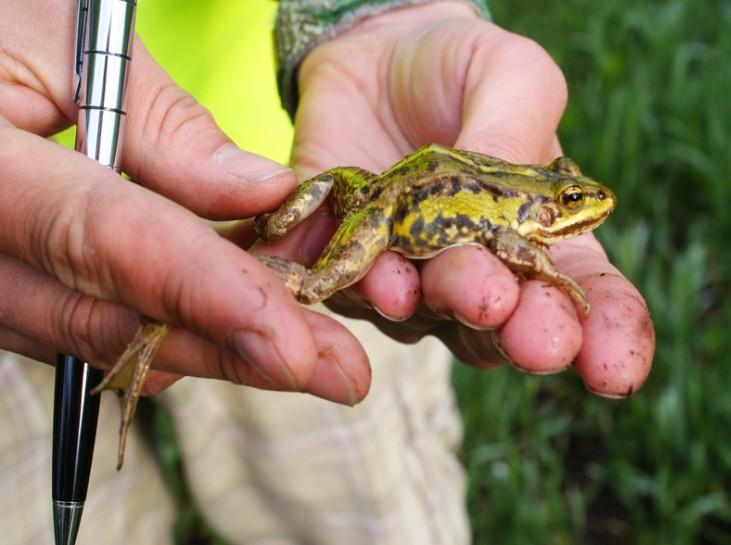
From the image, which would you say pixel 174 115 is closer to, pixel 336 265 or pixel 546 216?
pixel 336 265

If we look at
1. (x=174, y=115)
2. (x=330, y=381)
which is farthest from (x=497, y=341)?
(x=174, y=115)

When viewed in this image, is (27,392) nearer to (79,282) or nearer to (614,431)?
(79,282)

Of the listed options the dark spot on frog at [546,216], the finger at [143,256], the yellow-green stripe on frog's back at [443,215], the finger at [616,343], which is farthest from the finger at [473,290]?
the dark spot on frog at [546,216]

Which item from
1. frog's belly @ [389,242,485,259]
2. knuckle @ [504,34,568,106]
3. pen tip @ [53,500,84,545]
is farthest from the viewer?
knuckle @ [504,34,568,106]

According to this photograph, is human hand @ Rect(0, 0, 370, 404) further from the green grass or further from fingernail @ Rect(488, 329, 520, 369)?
the green grass

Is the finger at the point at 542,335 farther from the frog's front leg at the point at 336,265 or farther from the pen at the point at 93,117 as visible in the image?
the pen at the point at 93,117

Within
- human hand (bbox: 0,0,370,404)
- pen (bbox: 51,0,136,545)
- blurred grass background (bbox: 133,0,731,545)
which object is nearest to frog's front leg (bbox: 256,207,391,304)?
human hand (bbox: 0,0,370,404)

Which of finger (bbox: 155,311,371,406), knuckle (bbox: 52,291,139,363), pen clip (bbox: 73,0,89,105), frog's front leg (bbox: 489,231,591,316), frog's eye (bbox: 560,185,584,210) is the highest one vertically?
pen clip (bbox: 73,0,89,105)
